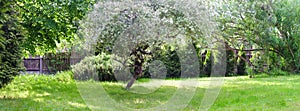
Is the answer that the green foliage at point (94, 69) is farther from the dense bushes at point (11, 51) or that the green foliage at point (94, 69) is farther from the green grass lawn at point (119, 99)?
the dense bushes at point (11, 51)

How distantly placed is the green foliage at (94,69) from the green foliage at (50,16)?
6.53 feet

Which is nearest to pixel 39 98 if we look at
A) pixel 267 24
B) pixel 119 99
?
pixel 119 99

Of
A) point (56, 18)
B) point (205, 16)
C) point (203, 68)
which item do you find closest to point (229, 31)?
point (203, 68)

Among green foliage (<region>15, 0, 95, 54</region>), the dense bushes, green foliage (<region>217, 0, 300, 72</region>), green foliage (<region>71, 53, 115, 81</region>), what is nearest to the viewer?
the dense bushes

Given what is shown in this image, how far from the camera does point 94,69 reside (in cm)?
1003

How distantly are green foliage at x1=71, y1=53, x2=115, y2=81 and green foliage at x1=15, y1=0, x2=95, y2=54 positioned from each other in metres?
1.99

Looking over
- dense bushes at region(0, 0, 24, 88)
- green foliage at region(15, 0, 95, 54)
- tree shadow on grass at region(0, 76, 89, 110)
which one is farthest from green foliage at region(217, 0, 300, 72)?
dense bushes at region(0, 0, 24, 88)

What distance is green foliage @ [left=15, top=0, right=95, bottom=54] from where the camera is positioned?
6.66 metres

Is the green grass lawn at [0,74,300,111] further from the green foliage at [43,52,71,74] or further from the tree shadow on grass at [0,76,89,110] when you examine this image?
the green foliage at [43,52,71,74]

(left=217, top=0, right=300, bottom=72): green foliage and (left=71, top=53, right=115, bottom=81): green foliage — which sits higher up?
(left=217, top=0, right=300, bottom=72): green foliage

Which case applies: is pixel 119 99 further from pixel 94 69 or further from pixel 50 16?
pixel 94 69

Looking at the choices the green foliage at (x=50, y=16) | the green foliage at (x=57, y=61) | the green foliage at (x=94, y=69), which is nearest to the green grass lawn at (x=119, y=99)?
the green foliage at (x=50, y=16)

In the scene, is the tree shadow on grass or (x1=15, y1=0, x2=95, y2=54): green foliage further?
(x1=15, y1=0, x2=95, y2=54): green foliage

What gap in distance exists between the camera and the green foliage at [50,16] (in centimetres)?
666
